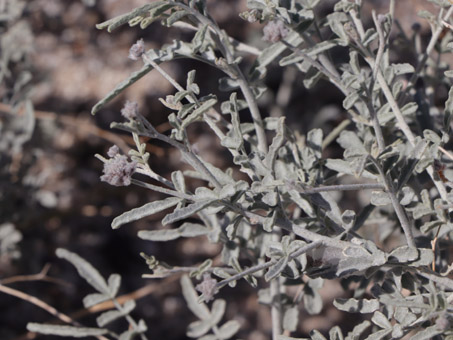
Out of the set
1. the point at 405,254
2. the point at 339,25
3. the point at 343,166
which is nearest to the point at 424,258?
the point at 405,254

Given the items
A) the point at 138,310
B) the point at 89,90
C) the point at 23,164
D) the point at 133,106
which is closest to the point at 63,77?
the point at 89,90

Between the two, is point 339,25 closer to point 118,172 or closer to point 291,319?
point 118,172

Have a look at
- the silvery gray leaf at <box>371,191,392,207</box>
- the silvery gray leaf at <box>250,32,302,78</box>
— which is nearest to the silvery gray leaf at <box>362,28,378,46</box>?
the silvery gray leaf at <box>250,32,302,78</box>

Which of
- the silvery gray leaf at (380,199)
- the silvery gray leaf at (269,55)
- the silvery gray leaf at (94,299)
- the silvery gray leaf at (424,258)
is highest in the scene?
the silvery gray leaf at (269,55)

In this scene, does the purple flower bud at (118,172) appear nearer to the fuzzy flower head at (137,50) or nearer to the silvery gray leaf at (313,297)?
the fuzzy flower head at (137,50)

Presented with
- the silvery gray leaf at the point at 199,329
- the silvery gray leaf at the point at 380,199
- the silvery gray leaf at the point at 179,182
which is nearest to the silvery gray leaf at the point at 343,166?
the silvery gray leaf at the point at 380,199

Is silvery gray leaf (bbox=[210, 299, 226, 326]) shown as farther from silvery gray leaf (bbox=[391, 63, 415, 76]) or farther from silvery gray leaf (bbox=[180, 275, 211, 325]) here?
silvery gray leaf (bbox=[391, 63, 415, 76])
